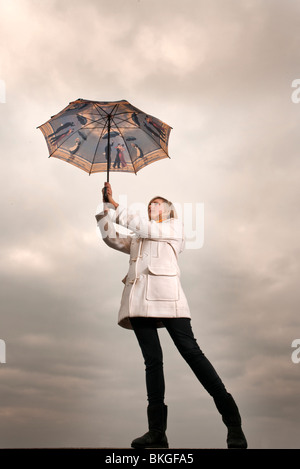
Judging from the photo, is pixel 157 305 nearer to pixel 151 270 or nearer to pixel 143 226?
pixel 151 270

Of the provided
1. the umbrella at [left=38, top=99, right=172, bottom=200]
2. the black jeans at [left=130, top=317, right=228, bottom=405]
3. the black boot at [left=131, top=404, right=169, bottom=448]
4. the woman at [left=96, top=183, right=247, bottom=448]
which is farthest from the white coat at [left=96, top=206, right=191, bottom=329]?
the umbrella at [left=38, top=99, right=172, bottom=200]

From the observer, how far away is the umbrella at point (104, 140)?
19.7 feet

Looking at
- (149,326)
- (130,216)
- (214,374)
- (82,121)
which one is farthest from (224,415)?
(82,121)

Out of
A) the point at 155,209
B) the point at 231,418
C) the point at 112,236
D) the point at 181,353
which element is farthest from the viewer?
the point at 112,236

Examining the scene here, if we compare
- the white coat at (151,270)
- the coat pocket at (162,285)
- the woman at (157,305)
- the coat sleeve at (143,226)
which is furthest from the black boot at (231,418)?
the coat sleeve at (143,226)

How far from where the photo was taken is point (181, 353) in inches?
197

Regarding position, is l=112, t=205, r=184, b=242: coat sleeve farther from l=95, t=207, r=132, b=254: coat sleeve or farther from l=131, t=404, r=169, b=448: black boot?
l=131, t=404, r=169, b=448: black boot

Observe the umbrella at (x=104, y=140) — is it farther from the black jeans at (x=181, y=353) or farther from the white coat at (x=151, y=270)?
the black jeans at (x=181, y=353)

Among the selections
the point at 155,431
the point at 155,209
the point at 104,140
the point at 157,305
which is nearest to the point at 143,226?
the point at 155,209

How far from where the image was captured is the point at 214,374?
4.89 m

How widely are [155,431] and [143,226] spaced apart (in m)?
1.82

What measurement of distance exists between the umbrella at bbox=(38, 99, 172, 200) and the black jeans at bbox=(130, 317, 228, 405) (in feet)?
6.01
